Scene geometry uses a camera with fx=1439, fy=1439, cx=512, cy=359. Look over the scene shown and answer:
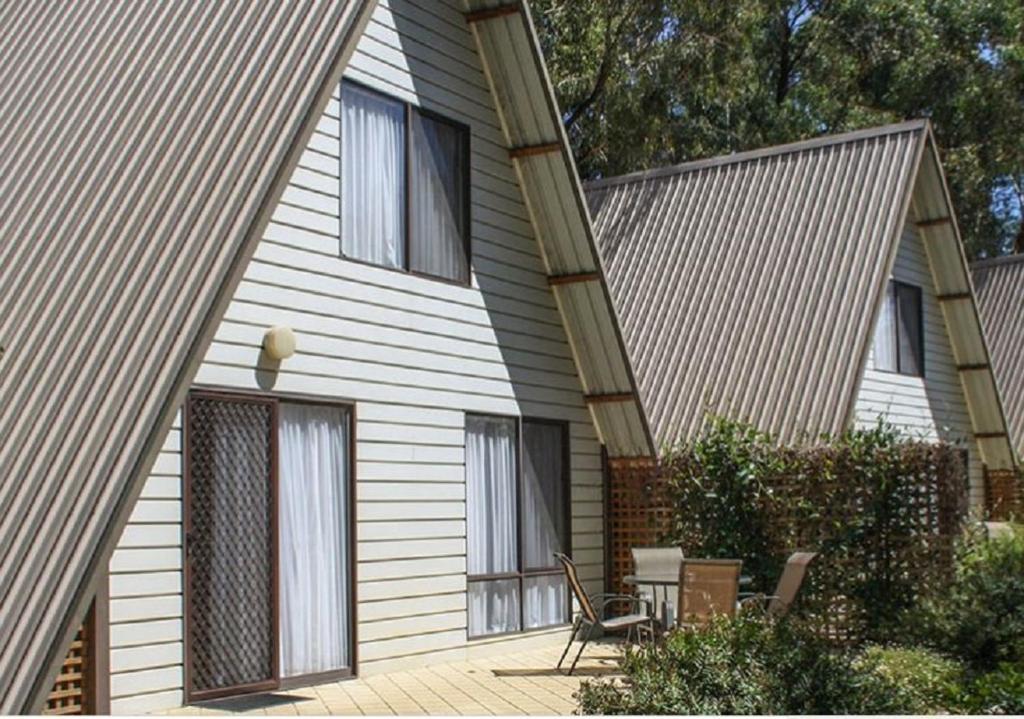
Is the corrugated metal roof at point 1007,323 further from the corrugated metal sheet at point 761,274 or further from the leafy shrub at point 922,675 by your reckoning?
the leafy shrub at point 922,675

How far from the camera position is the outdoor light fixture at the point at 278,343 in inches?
414

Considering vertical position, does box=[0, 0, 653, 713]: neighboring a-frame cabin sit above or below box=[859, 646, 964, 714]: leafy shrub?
above

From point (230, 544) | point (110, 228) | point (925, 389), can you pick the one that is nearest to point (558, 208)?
point (230, 544)

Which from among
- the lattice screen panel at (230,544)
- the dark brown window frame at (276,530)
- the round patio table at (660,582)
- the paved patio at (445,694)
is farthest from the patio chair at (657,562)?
the lattice screen panel at (230,544)

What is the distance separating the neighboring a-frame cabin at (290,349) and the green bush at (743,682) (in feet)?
9.43

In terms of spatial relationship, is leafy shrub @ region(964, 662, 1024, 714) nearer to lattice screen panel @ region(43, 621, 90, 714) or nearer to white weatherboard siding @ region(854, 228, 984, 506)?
lattice screen panel @ region(43, 621, 90, 714)

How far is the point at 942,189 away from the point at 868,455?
7.29 m

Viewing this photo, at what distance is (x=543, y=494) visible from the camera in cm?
1452

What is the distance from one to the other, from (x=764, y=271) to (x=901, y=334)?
3335 mm

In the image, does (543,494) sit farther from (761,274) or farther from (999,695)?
(999,695)

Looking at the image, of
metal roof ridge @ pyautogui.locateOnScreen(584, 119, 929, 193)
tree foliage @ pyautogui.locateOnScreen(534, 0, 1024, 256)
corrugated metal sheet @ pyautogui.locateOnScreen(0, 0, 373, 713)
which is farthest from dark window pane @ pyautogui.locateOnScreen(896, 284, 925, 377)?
corrugated metal sheet @ pyautogui.locateOnScreen(0, 0, 373, 713)

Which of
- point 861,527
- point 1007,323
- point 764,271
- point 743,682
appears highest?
point 764,271

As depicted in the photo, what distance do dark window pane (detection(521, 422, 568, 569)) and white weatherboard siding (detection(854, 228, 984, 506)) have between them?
5553mm

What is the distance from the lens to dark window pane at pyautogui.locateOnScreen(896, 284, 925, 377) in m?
20.6
